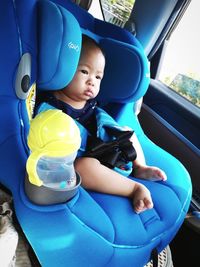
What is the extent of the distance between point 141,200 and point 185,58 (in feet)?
4.49

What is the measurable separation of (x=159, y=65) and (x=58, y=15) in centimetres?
153

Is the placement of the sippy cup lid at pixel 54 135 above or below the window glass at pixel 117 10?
below

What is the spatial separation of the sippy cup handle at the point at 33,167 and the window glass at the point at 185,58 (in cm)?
157

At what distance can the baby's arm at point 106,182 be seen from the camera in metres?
1.10

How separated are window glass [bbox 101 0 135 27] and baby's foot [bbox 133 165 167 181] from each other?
1212 mm

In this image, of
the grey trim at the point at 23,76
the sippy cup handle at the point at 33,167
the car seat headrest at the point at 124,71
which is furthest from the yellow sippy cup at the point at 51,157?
the car seat headrest at the point at 124,71

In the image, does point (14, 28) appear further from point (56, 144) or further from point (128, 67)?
point (128, 67)

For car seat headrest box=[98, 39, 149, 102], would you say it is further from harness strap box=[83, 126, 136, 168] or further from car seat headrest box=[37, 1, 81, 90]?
car seat headrest box=[37, 1, 81, 90]

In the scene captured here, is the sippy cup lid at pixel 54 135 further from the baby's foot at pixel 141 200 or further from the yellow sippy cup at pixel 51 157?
the baby's foot at pixel 141 200

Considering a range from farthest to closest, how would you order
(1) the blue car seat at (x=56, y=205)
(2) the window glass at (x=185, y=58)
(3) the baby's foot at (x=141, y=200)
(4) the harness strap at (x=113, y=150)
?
1. (2) the window glass at (x=185, y=58)
2. (4) the harness strap at (x=113, y=150)
3. (3) the baby's foot at (x=141, y=200)
4. (1) the blue car seat at (x=56, y=205)

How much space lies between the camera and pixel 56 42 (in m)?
1.01

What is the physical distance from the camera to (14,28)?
0.91 m

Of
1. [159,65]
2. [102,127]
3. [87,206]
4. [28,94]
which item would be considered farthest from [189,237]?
[159,65]

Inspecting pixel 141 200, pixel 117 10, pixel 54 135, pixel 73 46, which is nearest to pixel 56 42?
pixel 73 46
